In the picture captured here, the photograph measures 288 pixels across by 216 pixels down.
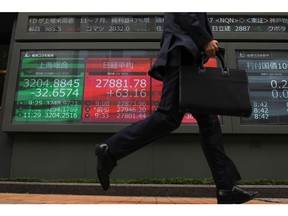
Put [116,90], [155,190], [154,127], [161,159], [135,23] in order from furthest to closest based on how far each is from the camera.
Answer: [135,23], [116,90], [161,159], [155,190], [154,127]

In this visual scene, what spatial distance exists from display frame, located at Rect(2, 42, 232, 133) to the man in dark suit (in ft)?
9.02

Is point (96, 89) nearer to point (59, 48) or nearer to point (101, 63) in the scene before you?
point (101, 63)

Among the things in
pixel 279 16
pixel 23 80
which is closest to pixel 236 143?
pixel 279 16

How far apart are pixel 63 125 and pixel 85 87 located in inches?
31.3

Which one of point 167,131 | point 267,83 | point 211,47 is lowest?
point 167,131

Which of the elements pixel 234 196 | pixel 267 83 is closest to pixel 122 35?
pixel 267 83

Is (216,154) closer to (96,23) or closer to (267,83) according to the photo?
(267,83)

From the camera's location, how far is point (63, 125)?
4969 mm

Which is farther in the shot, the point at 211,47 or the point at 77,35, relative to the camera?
the point at 77,35

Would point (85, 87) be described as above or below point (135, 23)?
below

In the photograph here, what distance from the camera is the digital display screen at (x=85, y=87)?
Result: 16.7ft

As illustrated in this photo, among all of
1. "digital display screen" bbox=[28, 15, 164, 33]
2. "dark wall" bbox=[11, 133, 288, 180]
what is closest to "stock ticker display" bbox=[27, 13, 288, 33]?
"digital display screen" bbox=[28, 15, 164, 33]

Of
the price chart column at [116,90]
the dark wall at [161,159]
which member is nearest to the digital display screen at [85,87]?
the price chart column at [116,90]

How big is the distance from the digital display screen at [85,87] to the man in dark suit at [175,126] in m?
2.91
